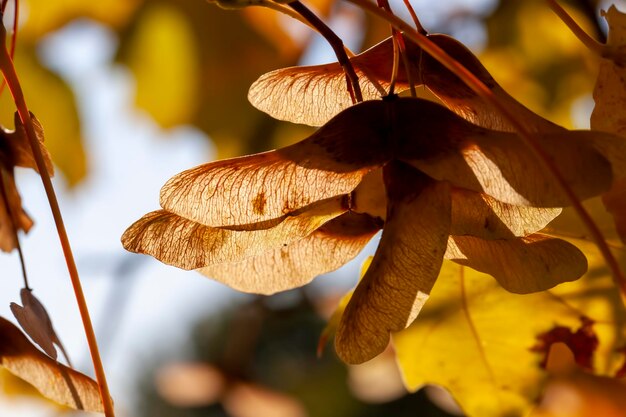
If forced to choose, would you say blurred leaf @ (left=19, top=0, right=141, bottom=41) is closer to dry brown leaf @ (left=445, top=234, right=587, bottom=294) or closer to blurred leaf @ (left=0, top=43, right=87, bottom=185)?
blurred leaf @ (left=0, top=43, right=87, bottom=185)

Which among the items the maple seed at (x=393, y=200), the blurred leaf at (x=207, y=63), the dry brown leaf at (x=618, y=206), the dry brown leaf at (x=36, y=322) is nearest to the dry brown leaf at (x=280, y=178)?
the maple seed at (x=393, y=200)

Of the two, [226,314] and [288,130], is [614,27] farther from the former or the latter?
[226,314]

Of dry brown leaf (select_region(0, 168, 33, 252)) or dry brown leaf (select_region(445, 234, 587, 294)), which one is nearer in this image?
dry brown leaf (select_region(445, 234, 587, 294))

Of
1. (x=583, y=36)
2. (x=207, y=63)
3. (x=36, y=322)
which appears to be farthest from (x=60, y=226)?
(x=207, y=63)

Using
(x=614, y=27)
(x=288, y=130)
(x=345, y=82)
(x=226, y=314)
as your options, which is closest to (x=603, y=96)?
(x=614, y=27)

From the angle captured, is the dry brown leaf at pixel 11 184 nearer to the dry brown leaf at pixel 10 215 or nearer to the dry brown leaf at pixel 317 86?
the dry brown leaf at pixel 10 215

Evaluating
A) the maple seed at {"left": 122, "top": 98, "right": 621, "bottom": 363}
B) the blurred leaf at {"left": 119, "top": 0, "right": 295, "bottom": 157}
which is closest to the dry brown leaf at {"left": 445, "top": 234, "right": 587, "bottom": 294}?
the maple seed at {"left": 122, "top": 98, "right": 621, "bottom": 363}
